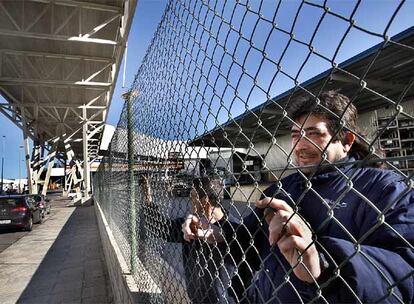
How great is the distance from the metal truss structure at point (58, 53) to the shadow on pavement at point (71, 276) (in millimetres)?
→ 8371

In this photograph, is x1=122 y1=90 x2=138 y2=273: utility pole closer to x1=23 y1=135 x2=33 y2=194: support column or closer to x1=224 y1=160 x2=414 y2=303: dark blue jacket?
x1=224 y1=160 x2=414 y2=303: dark blue jacket

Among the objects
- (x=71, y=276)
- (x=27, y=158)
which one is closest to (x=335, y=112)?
(x=71, y=276)

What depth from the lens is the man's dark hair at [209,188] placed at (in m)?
1.84

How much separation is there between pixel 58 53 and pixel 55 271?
12.1m

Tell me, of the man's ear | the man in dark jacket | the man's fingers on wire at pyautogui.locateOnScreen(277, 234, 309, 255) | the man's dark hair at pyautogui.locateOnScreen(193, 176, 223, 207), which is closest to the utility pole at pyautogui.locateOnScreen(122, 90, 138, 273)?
the man's dark hair at pyautogui.locateOnScreen(193, 176, 223, 207)

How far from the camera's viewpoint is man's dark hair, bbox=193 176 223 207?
1838 mm

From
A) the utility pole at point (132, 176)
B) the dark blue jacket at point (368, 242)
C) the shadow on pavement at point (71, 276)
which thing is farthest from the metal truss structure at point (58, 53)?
the dark blue jacket at point (368, 242)

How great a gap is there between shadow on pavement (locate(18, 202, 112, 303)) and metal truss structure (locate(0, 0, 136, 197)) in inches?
330

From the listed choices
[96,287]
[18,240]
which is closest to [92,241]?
[18,240]

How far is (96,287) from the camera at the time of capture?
18.0ft

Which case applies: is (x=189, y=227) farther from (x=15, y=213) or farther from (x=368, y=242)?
(x=15, y=213)

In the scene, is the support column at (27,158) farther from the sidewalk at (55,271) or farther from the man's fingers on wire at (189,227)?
the man's fingers on wire at (189,227)

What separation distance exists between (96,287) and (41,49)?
13399 mm

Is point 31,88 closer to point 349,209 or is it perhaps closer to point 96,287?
point 96,287
